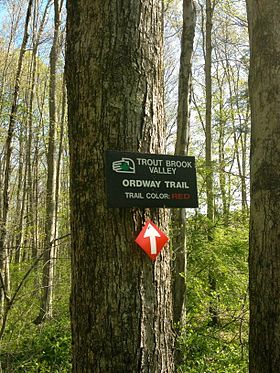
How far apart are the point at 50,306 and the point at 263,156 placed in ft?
23.7

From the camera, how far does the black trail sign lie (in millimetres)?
1533

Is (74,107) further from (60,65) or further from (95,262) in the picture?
(60,65)

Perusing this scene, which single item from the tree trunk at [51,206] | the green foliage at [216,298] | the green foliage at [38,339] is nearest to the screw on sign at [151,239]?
the green foliage at [216,298]

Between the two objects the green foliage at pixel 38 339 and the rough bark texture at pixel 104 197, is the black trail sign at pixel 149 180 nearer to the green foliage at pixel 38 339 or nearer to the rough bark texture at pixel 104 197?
the rough bark texture at pixel 104 197

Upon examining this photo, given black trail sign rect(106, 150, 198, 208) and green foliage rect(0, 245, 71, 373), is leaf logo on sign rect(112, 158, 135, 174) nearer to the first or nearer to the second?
black trail sign rect(106, 150, 198, 208)

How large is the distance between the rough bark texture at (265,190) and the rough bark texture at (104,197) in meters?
1.38

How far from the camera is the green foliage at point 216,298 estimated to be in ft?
17.6

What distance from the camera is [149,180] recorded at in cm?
165

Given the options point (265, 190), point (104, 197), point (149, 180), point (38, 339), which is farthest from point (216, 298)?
point (104, 197)

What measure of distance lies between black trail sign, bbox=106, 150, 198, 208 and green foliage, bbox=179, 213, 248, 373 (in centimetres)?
394

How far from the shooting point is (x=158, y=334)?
1.54 metres

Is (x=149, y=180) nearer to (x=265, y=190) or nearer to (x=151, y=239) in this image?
(x=151, y=239)

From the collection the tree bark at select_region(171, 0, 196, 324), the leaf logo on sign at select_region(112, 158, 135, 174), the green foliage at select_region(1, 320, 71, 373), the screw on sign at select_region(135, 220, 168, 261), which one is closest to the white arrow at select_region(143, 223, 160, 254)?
the screw on sign at select_region(135, 220, 168, 261)

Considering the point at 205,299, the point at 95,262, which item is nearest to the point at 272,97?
the point at 95,262
